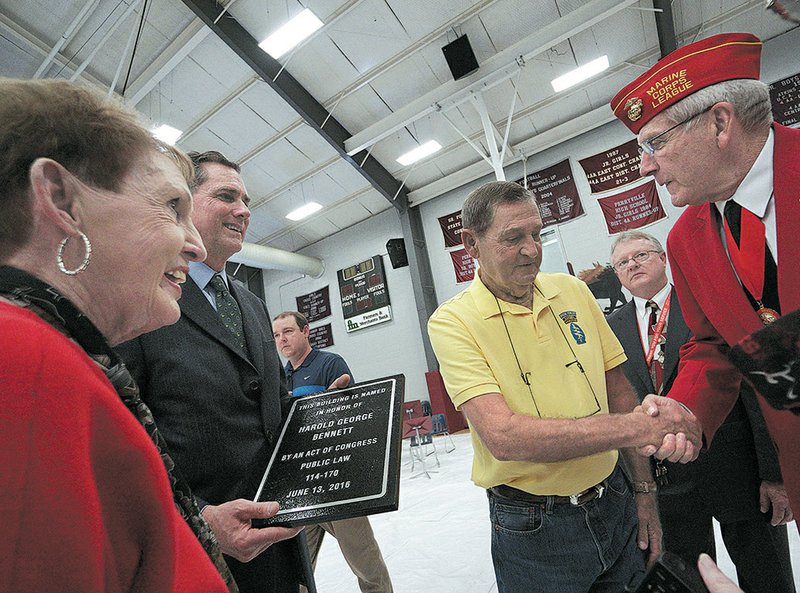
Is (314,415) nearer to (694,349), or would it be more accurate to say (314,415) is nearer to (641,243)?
(694,349)

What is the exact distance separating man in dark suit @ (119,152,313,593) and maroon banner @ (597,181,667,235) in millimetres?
8584

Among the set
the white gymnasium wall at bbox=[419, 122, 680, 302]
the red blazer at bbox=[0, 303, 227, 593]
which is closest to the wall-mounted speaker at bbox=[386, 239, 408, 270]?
the white gymnasium wall at bbox=[419, 122, 680, 302]

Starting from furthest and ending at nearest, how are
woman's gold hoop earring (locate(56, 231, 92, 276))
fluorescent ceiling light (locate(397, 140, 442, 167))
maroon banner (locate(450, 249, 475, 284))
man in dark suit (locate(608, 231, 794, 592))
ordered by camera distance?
maroon banner (locate(450, 249, 475, 284))
fluorescent ceiling light (locate(397, 140, 442, 167))
man in dark suit (locate(608, 231, 794, 592))
woman's gold hoop earring (locate(56, 231, 92, 276))

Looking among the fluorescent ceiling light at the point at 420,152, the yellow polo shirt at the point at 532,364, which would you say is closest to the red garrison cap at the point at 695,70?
the yellow polo shirt at the point at 532,364

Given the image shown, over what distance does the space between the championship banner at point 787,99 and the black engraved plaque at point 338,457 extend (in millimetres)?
9396

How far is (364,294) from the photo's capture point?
12281 millimetres

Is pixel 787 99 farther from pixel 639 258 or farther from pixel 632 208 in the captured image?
pixel 639 258

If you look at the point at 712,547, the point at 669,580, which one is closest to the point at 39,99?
the point at 669,580

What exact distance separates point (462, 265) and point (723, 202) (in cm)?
951

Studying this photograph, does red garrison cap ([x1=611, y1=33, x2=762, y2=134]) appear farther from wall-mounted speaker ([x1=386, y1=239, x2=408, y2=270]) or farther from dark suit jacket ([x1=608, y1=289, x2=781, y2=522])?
wall-mounted speaker ([x1=386, y1=239, x2=408, y2=270])

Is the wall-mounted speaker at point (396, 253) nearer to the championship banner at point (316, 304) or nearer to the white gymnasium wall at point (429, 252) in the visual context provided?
the white gymnasium wall at point (429, 252)

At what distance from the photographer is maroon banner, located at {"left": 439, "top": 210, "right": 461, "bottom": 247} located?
35.7 ft

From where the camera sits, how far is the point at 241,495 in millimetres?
1275

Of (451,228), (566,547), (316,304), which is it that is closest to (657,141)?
(566,547)
